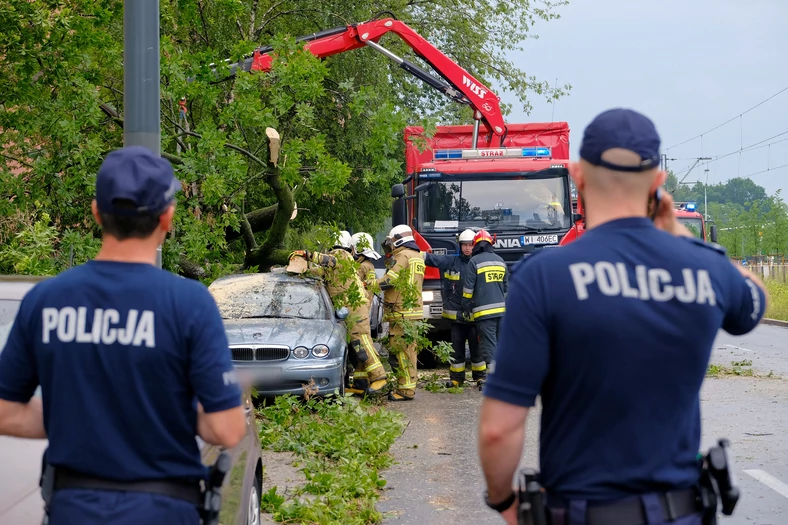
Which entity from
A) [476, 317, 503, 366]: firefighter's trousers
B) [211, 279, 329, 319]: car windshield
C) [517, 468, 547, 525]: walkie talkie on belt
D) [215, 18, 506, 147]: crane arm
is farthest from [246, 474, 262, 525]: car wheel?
[215, 18, 506, 147]: crane arm

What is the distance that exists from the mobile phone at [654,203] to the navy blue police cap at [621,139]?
15cm

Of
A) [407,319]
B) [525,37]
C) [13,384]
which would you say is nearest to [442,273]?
[407,319]

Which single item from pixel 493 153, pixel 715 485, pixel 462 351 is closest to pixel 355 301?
pixel 462 351

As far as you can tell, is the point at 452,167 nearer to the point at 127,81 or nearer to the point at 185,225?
the point at 185,225

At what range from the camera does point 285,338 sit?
10969 mm

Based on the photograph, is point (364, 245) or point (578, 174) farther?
point (364, 245)

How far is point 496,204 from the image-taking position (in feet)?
51.1

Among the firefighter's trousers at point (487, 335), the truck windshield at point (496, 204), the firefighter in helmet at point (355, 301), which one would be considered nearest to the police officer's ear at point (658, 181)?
the firefighter in helmet at point (355, 301)

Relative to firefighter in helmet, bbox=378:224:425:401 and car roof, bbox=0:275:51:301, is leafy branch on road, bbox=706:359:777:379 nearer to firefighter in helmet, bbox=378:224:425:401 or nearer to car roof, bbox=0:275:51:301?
firefighter in helmet, bbox=378:224:425:401

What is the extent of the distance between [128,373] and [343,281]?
930cm

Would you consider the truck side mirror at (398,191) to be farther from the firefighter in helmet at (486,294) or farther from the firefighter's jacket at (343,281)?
the firefighter's jacket at (343,281)

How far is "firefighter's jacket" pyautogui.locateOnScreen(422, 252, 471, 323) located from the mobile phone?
10.1m

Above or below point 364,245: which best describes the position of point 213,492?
below

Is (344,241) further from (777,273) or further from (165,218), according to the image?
(777,273)
